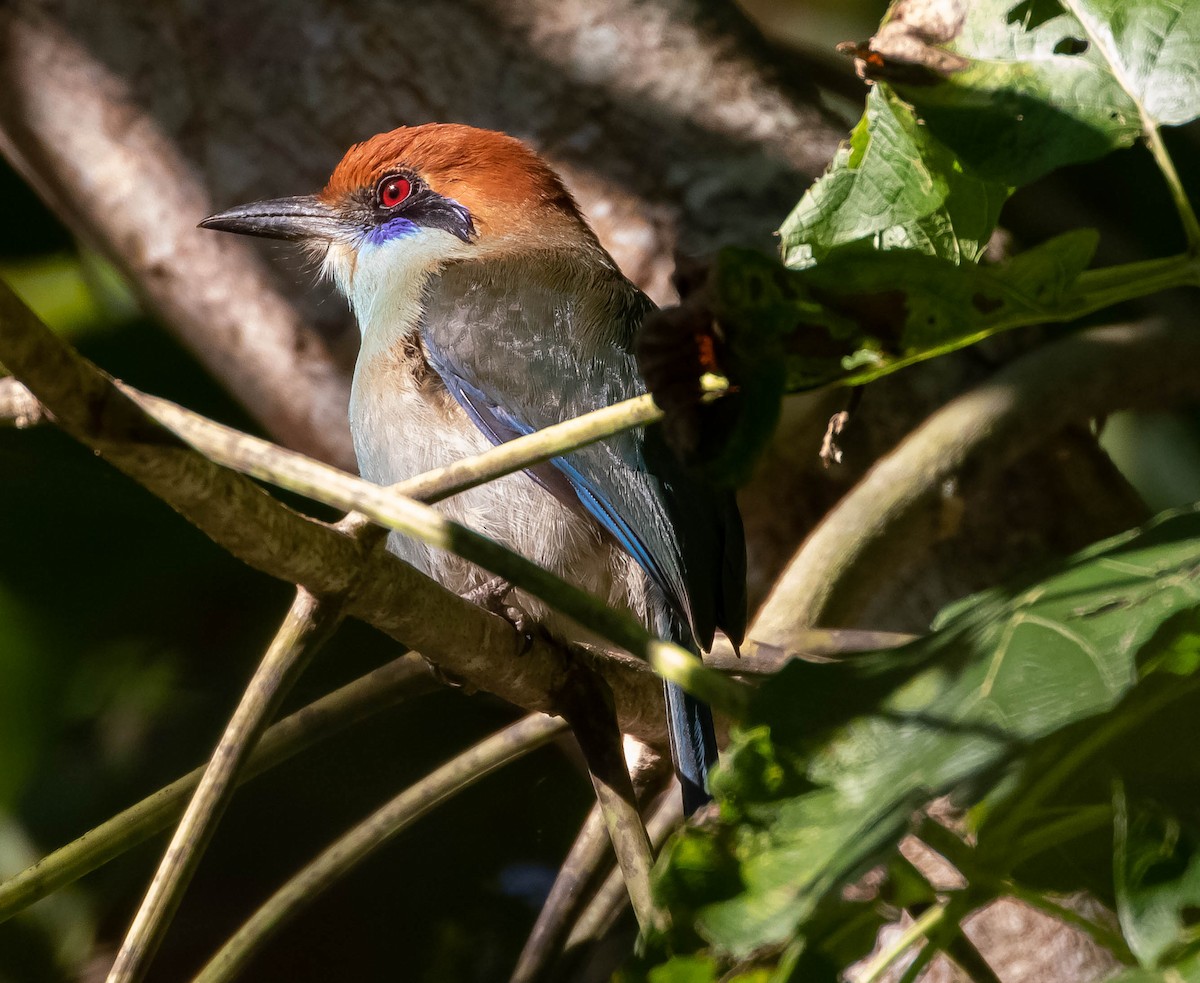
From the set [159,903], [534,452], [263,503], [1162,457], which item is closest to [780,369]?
[534,452]

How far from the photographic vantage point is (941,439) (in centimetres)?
261

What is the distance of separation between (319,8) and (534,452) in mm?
2487

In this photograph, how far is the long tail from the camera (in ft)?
6.84

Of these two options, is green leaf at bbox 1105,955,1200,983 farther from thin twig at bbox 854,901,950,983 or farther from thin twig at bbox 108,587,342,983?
thin twig at bbox 108,587,342,983

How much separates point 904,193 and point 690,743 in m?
1.05

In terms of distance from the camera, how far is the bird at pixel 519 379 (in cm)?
239

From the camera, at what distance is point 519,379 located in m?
2.59

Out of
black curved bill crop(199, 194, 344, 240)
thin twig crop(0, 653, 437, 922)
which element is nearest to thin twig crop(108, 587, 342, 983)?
thin twig crop(0, 653, 437, 922)

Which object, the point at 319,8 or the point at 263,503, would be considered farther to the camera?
the point at 319,8

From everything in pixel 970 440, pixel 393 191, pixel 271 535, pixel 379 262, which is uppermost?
pixel 271 535

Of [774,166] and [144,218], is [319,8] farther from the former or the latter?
[774,166]

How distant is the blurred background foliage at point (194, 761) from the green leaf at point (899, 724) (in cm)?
218

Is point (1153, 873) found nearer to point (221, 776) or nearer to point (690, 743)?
point (221, 776)

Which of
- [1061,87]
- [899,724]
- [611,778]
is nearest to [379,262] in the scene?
[611,778]
